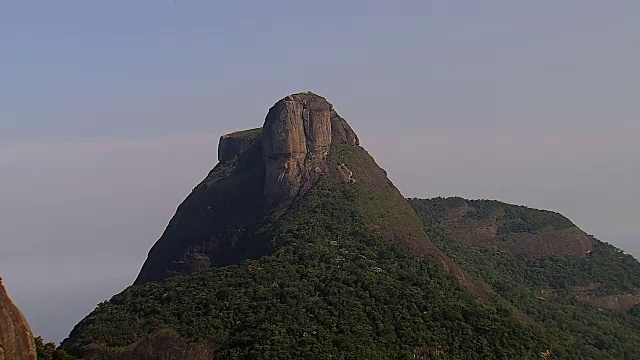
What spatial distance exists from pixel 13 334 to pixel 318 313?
36873 mm

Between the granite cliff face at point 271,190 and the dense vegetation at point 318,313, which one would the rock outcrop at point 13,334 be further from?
the granite cliff face at point 271,190

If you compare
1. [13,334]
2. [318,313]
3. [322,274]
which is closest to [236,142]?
[322,274]

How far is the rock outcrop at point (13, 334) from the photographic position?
18469 mm

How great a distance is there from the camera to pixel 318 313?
54.4 meters

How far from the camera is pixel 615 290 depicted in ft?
293

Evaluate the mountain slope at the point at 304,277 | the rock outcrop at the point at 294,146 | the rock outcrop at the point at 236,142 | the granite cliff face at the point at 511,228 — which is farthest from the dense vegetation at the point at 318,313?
the rock outcrop at the point at 236,142

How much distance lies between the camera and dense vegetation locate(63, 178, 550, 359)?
50500 millimetres

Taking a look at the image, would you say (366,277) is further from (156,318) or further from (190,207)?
(190,207)

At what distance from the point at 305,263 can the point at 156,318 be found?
1525 cm

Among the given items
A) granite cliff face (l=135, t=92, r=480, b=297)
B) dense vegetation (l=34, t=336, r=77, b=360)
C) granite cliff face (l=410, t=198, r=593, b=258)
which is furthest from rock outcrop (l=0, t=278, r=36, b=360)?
granite cliff face (l=410, t=198, r=593, b=258)

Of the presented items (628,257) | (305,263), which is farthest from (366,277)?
(628,257)

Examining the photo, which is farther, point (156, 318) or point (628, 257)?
point (628, 257)

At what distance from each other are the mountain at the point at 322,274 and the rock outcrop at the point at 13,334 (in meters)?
29.2

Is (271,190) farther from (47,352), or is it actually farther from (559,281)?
(47,352)
